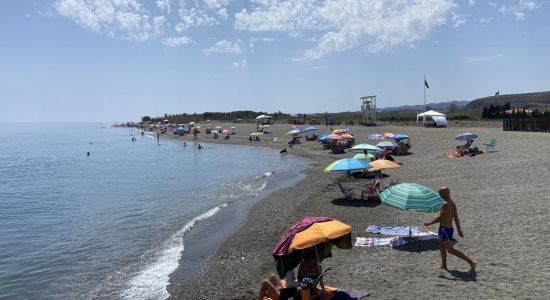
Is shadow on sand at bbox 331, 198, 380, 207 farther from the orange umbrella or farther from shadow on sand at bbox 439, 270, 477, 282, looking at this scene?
the orange umbrella

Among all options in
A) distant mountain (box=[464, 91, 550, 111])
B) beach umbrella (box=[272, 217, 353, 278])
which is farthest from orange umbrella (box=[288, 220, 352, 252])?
distant mountain (box=[464, 91, 550, 111])

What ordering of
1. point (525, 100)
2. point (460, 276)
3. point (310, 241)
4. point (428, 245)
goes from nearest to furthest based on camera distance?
point (310, 241) → point (460, 276) → point (428, 245) → point (525, 100)

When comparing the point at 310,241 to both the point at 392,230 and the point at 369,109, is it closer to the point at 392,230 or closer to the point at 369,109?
the point at 392,230

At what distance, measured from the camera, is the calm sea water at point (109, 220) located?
1208 cm

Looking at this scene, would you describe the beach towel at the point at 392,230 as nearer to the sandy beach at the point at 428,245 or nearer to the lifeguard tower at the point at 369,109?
the sandy beach at the point at 428,245

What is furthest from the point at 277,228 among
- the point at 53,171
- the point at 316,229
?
the point at 53,171

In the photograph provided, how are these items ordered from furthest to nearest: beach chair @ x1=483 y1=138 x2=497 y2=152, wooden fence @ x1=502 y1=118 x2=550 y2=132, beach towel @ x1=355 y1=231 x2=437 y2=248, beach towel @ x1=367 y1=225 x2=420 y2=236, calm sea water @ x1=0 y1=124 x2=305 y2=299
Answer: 1. wooden fence @ x1=502 y1=118 x2=550 y2=132
2. beach chair @ x1=483 y1=138 x2=497 y2=152
3. beach towel @ x1=367 y1=225 x2=420 y2=236
4. calm sea water @ x1=0 y1=124 x2=305 y2=299
5. beach towel @ x1=355 y1=231 x2=437 y2=248

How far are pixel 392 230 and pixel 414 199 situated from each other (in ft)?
7.99

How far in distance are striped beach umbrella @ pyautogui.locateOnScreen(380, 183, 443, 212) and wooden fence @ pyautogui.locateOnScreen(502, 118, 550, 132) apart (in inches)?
1309

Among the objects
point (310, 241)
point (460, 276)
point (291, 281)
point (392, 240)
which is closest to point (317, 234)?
point (310, 241)

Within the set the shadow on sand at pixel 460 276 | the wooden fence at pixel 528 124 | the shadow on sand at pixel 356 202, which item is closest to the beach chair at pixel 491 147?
the wooden fence at pixel 528 124

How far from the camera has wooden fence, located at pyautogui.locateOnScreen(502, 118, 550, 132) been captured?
38081 millimetres

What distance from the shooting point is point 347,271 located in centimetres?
1000

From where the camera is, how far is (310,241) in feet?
24.1
